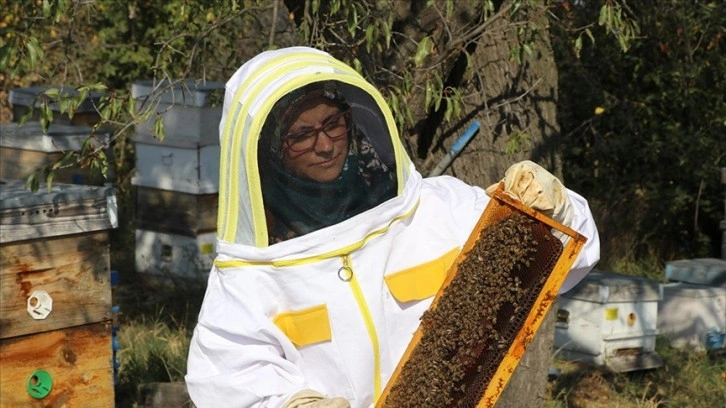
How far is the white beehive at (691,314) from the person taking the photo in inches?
215

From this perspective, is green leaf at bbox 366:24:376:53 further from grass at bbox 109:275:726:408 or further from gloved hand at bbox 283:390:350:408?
grass at bbox 109:275:726:408

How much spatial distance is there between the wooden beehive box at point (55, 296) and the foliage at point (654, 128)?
3.54 metres

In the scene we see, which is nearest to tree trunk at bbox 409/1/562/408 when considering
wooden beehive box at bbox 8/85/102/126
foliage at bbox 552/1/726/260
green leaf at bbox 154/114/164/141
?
green leaf at bbox 154/114/164/141

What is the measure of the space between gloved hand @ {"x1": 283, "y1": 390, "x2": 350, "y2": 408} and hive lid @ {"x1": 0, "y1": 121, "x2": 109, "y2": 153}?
2.95m

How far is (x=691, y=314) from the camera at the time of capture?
5500 millimetres

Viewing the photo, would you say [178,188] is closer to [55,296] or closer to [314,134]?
[55,296]

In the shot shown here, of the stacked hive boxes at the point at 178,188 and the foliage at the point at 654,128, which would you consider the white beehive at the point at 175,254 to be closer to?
the stacked hive boxes at the point at 178,188

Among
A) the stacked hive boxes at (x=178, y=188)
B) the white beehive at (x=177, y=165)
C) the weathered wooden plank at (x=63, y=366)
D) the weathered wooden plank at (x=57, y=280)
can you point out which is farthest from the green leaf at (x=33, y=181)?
the white beehive at (x=177, y=165)

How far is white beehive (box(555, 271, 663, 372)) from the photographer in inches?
199

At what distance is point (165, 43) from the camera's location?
143 inches

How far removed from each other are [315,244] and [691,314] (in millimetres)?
3698

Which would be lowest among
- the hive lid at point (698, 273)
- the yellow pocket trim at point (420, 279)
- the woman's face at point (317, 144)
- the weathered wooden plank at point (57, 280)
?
the hive lid at point (698, 273)

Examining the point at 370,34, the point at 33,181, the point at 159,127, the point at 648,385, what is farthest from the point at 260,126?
the point at 648,385

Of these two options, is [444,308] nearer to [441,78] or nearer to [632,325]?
Result: [441,78]
